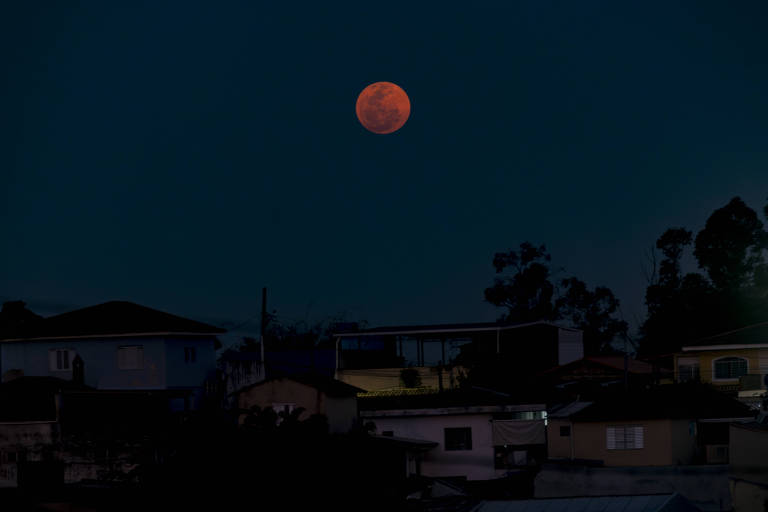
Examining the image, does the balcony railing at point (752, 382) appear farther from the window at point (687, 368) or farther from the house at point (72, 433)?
the house at point (72, 433)

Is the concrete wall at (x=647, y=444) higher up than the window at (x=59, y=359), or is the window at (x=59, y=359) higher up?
the window at (x=59, y=359)

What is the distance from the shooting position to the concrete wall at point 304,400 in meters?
35.0

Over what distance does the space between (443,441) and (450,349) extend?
35.8ft

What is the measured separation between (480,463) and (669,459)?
8.07 m

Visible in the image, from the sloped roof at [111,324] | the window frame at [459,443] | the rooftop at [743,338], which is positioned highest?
the sloped roof at [111,324]

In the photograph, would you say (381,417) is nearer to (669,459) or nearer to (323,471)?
(669,459)

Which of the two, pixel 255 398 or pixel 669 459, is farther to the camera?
pixel 255 398

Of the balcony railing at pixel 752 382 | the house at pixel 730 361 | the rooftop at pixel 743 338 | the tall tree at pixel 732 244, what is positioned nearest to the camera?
the balcony railing at pixel 752 382

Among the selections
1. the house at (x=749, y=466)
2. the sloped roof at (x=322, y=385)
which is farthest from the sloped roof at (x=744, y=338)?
the house at (x=749, y=466)

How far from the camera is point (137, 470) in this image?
1316 centimetres

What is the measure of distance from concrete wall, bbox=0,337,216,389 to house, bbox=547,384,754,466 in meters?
18.9

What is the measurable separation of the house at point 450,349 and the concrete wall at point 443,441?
5.86 metres

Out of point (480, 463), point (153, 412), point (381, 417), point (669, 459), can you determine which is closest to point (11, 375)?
point (153, 412)

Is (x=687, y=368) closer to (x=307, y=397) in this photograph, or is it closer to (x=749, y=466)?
(x=307, y=397)
